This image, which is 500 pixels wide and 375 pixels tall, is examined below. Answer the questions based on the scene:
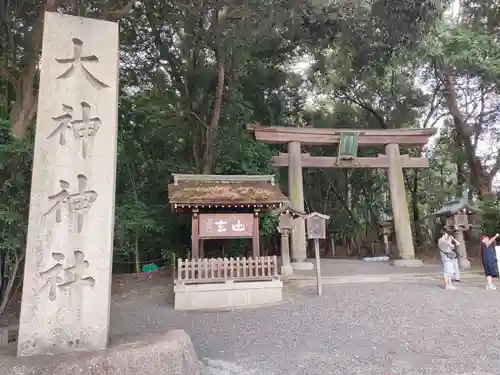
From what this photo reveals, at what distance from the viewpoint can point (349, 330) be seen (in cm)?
576

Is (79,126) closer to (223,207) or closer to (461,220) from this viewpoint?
(223,207)

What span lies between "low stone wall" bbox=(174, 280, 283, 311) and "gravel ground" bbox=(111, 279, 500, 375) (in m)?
0.38

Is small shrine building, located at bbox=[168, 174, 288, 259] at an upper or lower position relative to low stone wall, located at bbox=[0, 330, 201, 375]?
upper

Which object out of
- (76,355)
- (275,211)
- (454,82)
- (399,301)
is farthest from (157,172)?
(454,82)

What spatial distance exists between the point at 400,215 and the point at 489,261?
4055 mm

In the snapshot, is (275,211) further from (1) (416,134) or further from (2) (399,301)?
(1) (416,134)

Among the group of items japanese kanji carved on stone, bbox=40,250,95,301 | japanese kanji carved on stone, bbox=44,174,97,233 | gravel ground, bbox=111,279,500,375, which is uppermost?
japanese kanji carved on stone, bbox=44,174,97,233

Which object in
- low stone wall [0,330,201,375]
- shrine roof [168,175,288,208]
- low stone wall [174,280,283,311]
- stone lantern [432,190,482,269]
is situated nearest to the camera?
low stone wall [0,330,201,375]

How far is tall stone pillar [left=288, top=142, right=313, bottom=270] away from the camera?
38.4ft

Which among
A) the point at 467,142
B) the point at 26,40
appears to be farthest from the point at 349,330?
the point at 467,142

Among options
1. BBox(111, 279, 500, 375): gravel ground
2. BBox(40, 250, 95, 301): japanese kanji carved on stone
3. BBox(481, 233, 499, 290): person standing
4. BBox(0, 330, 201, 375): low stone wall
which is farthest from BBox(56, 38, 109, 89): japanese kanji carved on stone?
BBox(481, 233, 499, 290): person standing

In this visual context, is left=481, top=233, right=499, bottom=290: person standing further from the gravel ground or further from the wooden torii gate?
the wooden torii gate

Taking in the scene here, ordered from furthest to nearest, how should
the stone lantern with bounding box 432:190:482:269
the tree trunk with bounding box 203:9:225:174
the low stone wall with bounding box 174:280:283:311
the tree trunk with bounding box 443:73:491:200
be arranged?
the tree trunk with bounding box 443:73:491:200
the tree trunk with bounding box 203:9:225:174
the stone lantern with bounding box 432:190:482:269
the low stone wall with bounding box 174:280:283:311

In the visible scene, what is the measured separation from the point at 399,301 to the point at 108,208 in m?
6.24
